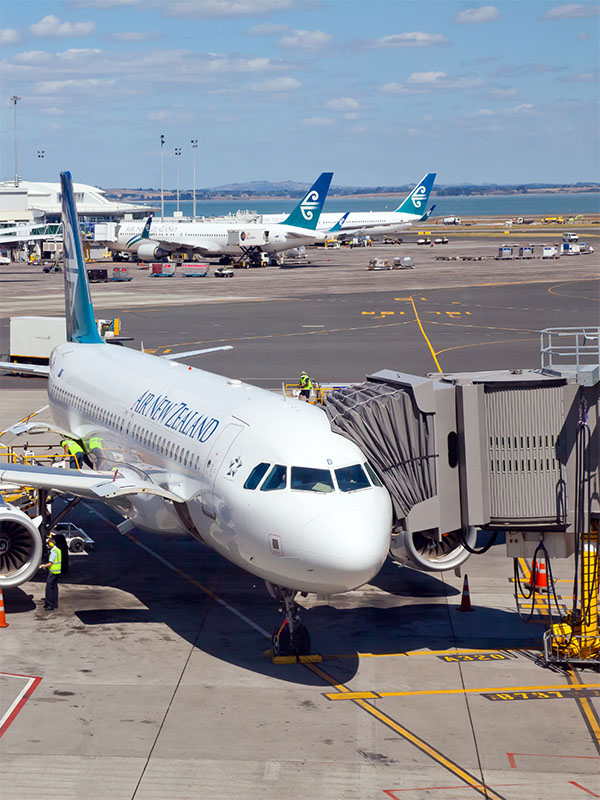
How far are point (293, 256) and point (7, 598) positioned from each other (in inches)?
5155

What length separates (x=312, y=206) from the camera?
132000mm

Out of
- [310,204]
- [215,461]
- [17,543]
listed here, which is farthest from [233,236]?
[215,461]

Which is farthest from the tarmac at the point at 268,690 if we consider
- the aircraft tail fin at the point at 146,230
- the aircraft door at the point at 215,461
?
the aircraft tail fin at the point at 146,230

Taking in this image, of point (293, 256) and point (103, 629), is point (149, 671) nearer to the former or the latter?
point (103, 629)

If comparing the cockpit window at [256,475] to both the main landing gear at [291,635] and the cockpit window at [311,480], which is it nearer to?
the cockpit window at [311,480]

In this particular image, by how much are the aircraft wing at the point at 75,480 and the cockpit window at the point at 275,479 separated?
407 cm

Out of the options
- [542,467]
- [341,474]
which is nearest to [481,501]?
[542,467]

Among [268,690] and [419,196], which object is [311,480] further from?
[419,196]

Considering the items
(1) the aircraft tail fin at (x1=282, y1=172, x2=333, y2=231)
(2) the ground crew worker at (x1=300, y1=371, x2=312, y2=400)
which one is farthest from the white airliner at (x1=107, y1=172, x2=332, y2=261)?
(2) the ground crew worker at (x1=300, y1=371, x2=312, y2=400)

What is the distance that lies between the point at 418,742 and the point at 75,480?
35.9ft

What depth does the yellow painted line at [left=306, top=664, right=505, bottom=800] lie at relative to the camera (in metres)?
15.9

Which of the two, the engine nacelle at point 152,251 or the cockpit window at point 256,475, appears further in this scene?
the engine nacelle at point 152,251

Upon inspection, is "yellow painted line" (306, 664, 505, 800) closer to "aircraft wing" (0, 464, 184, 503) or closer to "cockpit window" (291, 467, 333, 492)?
"cockpit window" (291, 467, 333, 492)

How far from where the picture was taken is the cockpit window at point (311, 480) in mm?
19344
